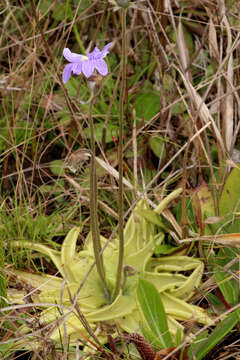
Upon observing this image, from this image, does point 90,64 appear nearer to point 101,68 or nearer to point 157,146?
point 101,68

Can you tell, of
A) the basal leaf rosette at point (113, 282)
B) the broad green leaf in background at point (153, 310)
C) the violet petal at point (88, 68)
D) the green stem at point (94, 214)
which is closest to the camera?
the violet petal at point (88, 68)

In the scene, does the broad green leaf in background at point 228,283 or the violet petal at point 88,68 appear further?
the broad green leaf in background at point 228,283

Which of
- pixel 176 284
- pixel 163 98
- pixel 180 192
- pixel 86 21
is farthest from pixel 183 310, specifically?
pixel 86 21

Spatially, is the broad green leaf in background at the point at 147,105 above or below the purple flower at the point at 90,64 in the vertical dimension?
below

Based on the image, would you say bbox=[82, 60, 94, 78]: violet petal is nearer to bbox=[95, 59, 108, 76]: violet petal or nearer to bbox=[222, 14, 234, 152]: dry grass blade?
bbox=[95, 59, 108, 76]: violet petal

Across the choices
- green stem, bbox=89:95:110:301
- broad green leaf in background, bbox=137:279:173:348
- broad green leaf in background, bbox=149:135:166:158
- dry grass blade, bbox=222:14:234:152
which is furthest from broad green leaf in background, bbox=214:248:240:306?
broad green leaf in background, bbox=149:135:166:158

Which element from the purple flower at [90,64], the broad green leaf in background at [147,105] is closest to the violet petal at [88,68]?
the purple flower at [90,64]

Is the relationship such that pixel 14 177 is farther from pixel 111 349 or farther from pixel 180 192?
pixel 111 349

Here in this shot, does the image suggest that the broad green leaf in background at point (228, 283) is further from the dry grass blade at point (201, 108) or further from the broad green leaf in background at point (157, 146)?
the broad green leaf in background at point (157, 146)
